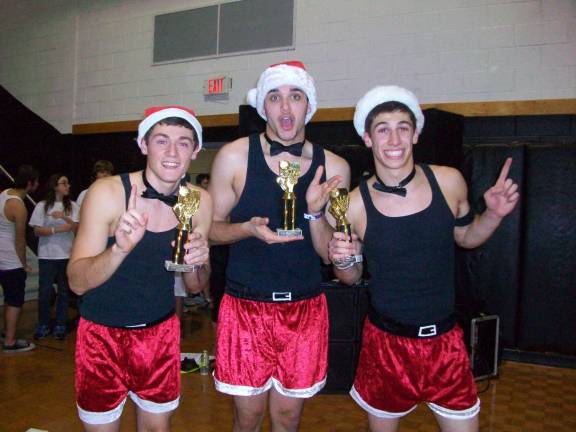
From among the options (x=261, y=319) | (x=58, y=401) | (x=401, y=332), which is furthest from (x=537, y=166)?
Result: (x=58, y=401)

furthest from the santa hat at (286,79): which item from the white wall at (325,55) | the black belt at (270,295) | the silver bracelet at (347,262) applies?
the white wall at (325,55)

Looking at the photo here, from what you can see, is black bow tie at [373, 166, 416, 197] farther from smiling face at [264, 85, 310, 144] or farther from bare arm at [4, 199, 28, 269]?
bare arm at [4, 199, 28, 269]

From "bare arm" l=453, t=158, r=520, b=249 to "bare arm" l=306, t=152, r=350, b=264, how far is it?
0.61 meters

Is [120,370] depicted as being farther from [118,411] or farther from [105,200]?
[105,200]

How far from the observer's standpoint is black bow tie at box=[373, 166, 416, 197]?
2.38 metres

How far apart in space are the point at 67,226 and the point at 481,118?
5188 mm

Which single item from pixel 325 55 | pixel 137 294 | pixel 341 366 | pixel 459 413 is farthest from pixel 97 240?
pixel 325 55

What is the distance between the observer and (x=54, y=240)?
590cm

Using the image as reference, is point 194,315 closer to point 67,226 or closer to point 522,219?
point 67,226

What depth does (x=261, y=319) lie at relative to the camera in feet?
8.11

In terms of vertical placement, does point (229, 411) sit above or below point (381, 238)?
below

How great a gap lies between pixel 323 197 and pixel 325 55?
507 centimetres

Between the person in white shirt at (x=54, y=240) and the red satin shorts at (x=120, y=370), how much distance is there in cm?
394

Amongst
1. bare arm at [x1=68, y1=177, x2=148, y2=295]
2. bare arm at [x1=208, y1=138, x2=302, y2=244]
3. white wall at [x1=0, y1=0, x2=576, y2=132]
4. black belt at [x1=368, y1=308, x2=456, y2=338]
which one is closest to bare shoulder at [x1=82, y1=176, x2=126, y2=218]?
bare arm at [x1=68, y1=177, x2=148, y2=295]
